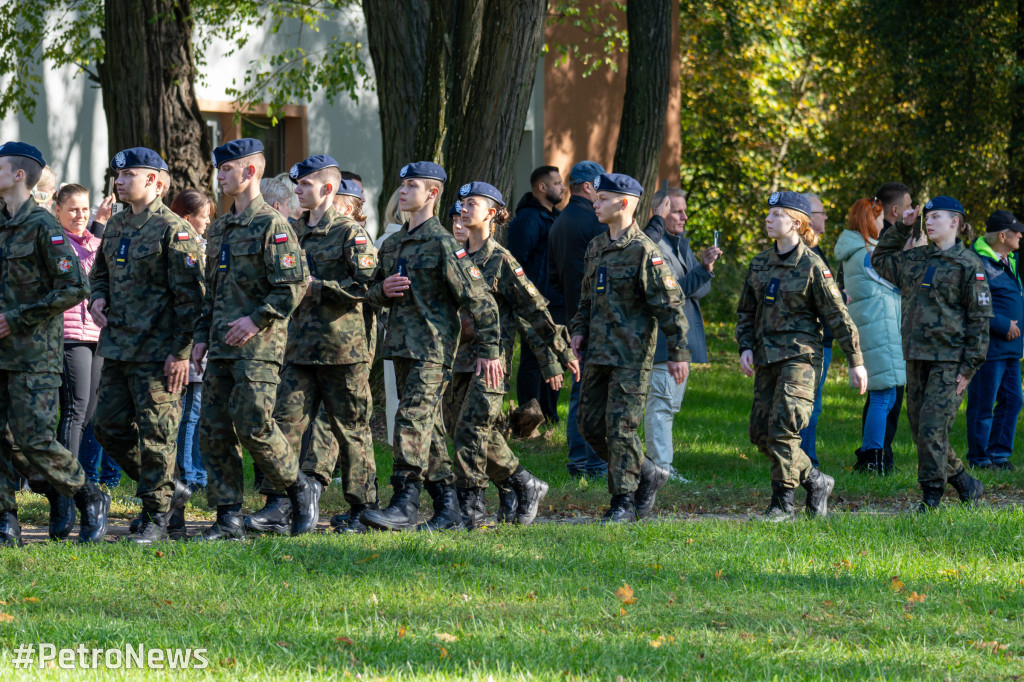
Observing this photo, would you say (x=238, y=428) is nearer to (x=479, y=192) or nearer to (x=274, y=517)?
(x=274, y=517)

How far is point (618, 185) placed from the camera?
802cm

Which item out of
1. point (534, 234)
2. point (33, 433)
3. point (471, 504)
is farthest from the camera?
point (534, 234)

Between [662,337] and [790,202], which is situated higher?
[790,202]

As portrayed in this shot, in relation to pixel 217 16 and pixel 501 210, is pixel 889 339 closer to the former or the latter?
pixel 501 210

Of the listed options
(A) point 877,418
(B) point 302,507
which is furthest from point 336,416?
(A) point 877,418

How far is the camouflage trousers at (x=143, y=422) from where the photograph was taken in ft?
23.5

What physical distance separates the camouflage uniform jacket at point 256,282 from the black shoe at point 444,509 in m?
1.29

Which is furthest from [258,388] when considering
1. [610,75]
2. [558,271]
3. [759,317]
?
[610,75]

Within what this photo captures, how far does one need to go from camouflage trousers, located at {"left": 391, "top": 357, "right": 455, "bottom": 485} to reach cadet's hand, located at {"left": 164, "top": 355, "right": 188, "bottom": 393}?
123 cm

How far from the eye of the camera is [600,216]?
8.08 m

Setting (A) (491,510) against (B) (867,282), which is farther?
(B) (867,282)

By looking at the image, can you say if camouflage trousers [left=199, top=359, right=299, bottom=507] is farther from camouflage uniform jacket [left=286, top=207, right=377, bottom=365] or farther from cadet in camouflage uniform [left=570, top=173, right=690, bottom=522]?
cadet in camouflage uniform [left=570, top=173, right=690, bottom=522]

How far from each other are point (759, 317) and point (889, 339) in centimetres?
262

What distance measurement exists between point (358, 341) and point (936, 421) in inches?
149
